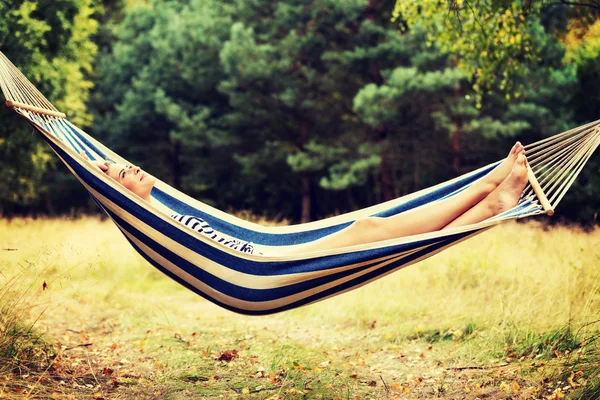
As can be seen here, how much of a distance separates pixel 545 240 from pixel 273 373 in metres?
2.61

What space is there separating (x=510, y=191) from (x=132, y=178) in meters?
1.60

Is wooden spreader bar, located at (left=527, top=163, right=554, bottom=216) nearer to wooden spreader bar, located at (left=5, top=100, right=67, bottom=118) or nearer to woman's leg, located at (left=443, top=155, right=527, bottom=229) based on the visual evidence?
woman's leg, located at (left=443, top=155, right=527, bottom=229)

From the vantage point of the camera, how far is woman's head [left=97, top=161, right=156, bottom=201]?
2.70m

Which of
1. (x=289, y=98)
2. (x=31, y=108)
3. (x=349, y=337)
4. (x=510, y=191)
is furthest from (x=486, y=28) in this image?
(x=289, y=98)

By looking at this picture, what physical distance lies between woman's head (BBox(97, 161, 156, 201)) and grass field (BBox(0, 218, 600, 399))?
1.16 ft

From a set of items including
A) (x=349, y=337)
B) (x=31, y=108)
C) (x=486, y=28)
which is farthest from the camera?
(x=486, y=28)

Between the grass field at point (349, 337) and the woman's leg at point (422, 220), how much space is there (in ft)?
1.95

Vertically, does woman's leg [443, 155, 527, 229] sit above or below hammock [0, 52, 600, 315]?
above

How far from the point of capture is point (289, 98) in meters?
10.9

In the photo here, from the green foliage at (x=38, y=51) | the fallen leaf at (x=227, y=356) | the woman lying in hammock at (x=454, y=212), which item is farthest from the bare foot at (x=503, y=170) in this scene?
the green foliage at (x=38, y=51)

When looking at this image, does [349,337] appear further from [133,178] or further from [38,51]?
[38,51]

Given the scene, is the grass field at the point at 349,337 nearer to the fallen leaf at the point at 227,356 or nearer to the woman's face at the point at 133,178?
the fallen leaf at the point at 227,356

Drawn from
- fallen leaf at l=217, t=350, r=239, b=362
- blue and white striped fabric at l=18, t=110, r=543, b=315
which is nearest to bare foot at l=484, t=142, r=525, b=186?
blue and white striped fabric at l=18, t=110, r=543, b=315

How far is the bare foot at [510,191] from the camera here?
7.49 feet
